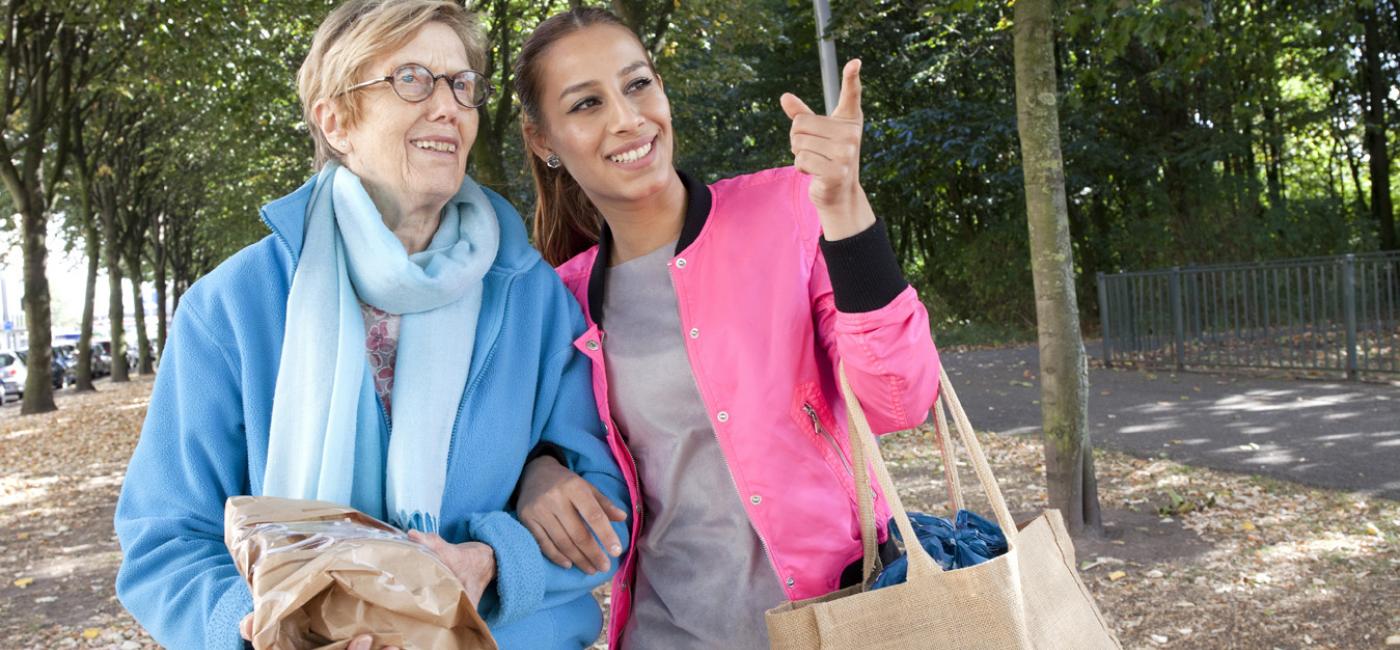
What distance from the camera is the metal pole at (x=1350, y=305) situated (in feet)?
43.8

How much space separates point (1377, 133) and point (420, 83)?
23.8 metres

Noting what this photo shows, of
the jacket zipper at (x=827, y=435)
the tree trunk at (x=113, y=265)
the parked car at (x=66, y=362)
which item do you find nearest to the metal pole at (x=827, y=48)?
the jacket zipper at (x=827, y=435)

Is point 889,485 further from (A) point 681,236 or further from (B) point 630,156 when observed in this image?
(B) point 630,156

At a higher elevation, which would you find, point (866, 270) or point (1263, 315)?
point (866, 270)

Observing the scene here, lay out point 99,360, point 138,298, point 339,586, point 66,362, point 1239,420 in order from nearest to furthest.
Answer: point 339,586, point 1239,420, point 138,298, point 66,362, point 99,360

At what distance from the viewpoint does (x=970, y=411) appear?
13.1m

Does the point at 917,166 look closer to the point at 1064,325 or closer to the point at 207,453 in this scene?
the point at 1064,325

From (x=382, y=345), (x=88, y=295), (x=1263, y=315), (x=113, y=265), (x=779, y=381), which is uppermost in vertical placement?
(x=113, y=265)

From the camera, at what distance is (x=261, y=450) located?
200cm

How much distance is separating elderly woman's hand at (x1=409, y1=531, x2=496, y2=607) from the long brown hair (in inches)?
35.7

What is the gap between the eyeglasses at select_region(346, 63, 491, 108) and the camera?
7.03 ft

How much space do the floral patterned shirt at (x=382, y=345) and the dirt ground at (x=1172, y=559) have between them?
4077 mm

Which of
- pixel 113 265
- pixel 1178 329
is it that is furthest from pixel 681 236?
pixel 113 265

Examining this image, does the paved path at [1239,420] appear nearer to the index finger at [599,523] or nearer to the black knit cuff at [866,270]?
the black knit cuff at [866,270]
